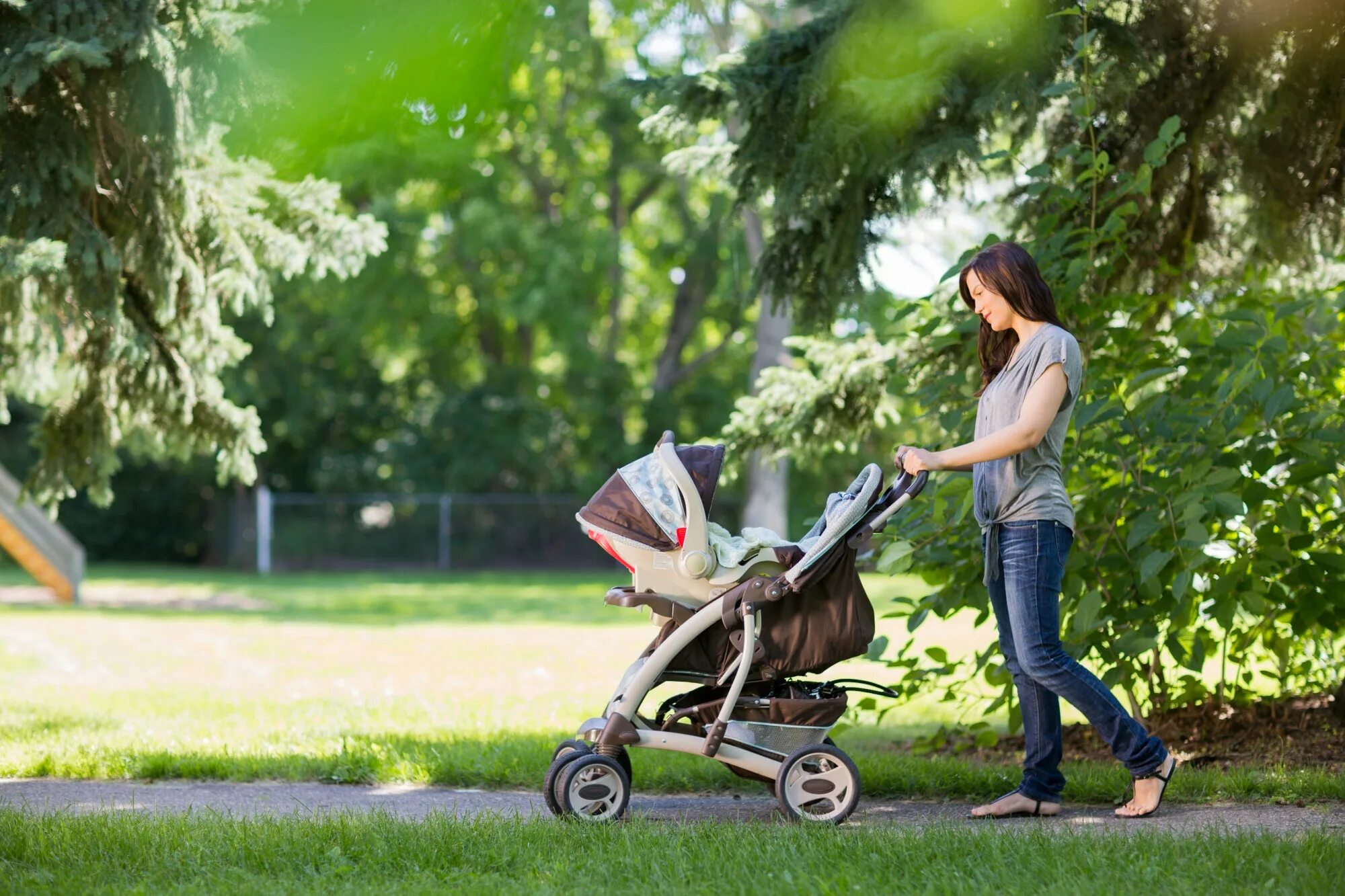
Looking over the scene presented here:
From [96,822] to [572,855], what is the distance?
1.56 meters

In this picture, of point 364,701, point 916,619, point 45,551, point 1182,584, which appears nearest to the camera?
point 1182,584

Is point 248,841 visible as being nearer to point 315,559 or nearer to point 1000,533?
point 1000,533

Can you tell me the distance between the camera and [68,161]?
226 inches

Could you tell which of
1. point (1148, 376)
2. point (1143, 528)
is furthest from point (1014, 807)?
point (1148, 376)

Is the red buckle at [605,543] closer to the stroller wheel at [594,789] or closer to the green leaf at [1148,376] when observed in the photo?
the stroller wheel at [594,789]

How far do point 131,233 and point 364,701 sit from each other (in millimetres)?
3050

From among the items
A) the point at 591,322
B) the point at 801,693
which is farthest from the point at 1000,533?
the point at 591,322

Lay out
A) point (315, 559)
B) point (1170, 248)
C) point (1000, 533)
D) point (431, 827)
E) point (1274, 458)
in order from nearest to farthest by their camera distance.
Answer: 1. point (431, 827)
2. point (1000, 533)
3. point (1274, 458)
4. point (1170, 248)
5. point (315, 559)

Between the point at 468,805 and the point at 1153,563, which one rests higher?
the point at 1153,563

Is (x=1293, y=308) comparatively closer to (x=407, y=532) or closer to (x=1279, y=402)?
(x=1279, y=402)

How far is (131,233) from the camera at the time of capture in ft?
20.9

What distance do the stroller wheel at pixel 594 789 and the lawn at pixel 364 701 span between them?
0.88 m

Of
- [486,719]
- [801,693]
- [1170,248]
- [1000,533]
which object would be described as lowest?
[486,719]

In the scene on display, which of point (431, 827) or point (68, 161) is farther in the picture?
point (68, 161)
